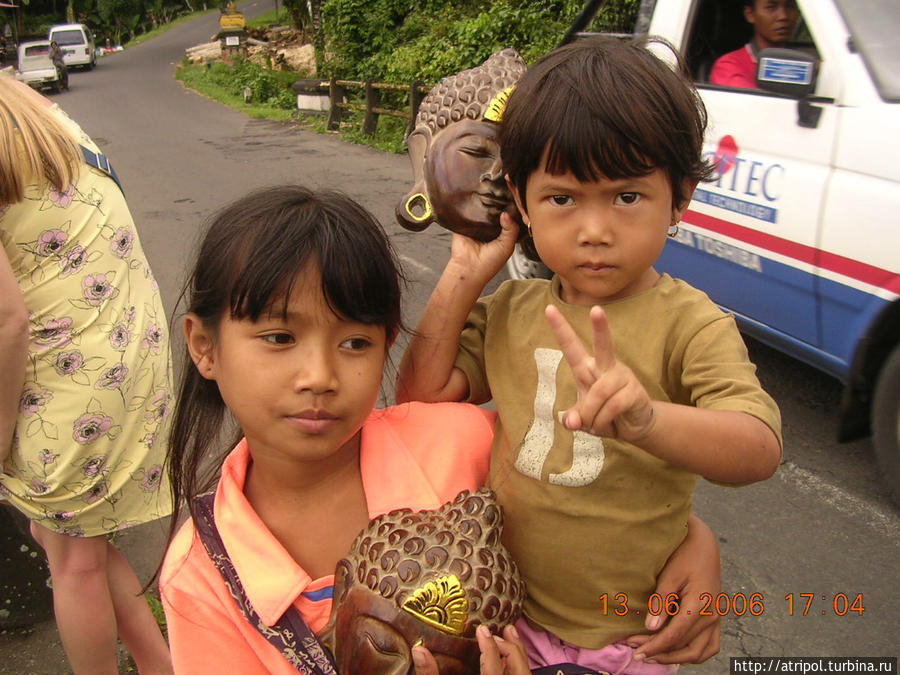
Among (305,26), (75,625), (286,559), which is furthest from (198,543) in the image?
(305,26)

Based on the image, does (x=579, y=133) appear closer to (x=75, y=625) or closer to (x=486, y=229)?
(x=486, y=229)

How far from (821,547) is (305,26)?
2811 centimetres

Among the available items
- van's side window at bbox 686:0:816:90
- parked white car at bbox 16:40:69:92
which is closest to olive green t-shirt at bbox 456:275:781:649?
van's side window at bbox 686:0:816:90

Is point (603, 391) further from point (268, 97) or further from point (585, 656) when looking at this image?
point (268, 97)

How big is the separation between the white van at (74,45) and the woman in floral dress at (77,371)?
118 ft

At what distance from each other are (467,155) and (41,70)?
3007cm

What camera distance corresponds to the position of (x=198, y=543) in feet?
4.14

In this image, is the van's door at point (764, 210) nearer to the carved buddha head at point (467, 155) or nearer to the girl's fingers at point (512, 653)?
the carved buddha head at point (467, 155)

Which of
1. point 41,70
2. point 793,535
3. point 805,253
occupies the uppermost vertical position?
point 805,253

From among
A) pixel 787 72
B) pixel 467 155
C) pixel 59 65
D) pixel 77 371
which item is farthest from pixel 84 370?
pixel 59 65

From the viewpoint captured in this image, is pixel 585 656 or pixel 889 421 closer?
pixel 585 656

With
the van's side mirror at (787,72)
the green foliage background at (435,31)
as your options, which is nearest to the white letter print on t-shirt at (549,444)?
the van's side mirror at (787,72)

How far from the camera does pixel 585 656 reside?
127cm

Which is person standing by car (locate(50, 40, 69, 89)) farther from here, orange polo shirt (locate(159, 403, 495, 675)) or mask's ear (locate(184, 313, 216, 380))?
orange polo shirt (locate(159, 403, 495, 675))
